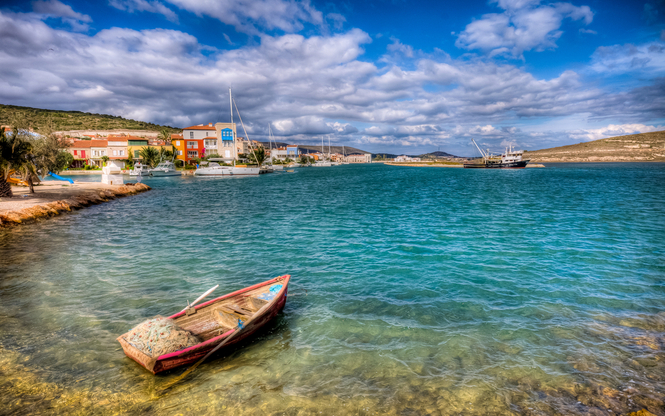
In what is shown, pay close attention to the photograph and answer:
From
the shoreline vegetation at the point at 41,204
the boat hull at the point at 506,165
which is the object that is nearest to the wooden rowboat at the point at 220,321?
the shoreline vegetation at the point at 41,204

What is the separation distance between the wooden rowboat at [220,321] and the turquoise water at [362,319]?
1.40ft

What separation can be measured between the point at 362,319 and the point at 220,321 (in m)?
3.89

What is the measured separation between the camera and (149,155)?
94.2m

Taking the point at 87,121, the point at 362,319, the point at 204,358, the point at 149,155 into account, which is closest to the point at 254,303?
the point at 204,358

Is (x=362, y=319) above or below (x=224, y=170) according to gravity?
below

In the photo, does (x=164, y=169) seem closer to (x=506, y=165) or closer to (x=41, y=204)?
(x=41, y=204)

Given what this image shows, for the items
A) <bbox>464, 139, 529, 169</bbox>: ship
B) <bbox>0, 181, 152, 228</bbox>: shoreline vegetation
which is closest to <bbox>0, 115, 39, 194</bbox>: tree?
<bbox>0, 181, 152, 228</bbox>: shoreline vegetation

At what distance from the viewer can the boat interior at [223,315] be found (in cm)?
751

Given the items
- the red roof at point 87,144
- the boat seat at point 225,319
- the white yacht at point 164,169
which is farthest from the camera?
the red roof at point 87,144

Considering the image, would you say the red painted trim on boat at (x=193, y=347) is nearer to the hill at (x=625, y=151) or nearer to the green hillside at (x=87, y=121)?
the green hillside at (x=87, y=121)

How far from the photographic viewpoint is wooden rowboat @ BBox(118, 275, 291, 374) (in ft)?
21.2

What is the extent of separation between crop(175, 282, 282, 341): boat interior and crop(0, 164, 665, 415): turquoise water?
704 millimetres

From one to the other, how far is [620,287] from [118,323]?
16.2 metres

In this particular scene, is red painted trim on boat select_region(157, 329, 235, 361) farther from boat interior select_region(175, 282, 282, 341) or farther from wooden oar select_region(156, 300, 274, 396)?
boat interior select_region(175, 282, 282, 341)
